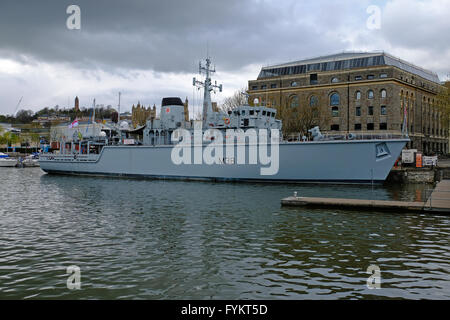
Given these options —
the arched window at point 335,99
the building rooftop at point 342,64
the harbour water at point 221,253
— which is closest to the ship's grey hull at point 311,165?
the harbour water at point 221,253

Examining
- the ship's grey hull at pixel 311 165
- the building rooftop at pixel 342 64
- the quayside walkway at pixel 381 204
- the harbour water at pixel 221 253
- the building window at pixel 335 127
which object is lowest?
the harbour water at pixel 221 253

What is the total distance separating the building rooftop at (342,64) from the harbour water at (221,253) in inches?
2183

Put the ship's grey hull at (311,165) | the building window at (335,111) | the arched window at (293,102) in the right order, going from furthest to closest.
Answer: the building window at (335,111) < the arched window at (293,102) < the ship's grey hull at (311,165)

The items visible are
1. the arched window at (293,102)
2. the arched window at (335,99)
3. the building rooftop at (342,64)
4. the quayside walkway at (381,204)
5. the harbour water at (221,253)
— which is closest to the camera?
the harbour water at (221,253)

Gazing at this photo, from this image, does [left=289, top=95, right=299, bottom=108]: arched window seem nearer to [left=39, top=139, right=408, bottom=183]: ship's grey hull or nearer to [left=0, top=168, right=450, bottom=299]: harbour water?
[left=39, top=139, right=408, bottom=183]: ship's grey hull

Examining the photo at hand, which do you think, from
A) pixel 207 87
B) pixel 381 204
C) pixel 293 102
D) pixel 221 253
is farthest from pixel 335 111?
pixel 221 253

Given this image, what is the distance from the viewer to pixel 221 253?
33.0 feet

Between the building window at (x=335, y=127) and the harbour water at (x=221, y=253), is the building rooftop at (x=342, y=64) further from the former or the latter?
the harbour water at (x=221, y=253)

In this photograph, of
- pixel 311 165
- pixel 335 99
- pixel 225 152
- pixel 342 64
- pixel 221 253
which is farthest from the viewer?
pixel 335 99

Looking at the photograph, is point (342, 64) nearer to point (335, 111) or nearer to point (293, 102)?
point (335, 111)

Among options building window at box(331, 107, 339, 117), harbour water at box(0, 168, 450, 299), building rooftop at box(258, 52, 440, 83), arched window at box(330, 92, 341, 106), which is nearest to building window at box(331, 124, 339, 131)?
building window at box(331, 107, 339, 117)

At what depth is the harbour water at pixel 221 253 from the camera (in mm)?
7492

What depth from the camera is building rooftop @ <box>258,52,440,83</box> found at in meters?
64.6

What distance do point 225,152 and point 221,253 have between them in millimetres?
23334
